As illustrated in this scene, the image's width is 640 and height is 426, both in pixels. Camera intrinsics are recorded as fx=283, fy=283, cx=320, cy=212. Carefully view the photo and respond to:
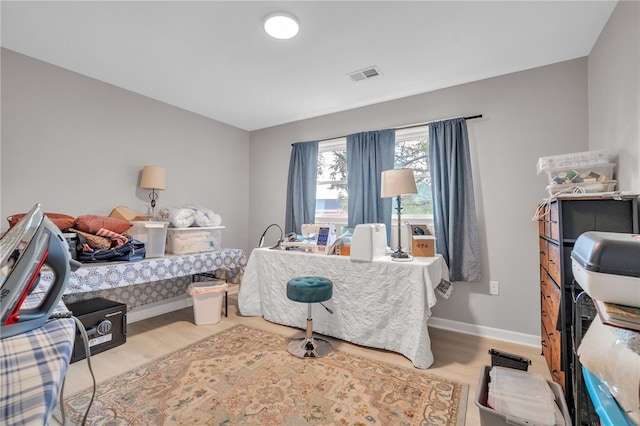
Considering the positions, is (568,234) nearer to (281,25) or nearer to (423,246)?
(423,246)

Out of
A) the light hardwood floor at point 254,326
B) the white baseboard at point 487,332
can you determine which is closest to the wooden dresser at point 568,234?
the light hardwood floor at point 254,326

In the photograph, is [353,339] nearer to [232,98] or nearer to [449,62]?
[449,62]

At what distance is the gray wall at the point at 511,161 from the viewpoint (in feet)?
7.71

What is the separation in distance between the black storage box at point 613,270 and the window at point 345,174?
223cm

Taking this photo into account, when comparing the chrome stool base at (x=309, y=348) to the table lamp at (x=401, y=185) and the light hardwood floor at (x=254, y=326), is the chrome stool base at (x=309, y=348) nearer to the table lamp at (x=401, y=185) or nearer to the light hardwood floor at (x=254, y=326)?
the light hardwood floor at (x=254, y=326)

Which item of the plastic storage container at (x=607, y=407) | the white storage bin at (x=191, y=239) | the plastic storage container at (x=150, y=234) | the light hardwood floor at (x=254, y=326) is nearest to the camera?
the plastic storage container at (x=607, y=407)

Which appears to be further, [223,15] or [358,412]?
[223,15]

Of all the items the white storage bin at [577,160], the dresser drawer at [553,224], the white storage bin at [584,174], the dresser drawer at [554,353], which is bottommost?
the dresser drawer at [554,353]

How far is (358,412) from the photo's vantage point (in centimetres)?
161

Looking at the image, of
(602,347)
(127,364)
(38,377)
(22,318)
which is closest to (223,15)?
(22,318)

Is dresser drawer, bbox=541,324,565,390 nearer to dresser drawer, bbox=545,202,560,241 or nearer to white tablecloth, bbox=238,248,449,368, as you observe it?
dresser drawer, bbox=545,202,560,241

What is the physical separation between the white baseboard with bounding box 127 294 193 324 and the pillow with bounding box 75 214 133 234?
103cm

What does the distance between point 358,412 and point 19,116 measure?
3.32m

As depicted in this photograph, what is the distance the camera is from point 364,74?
2613mm
